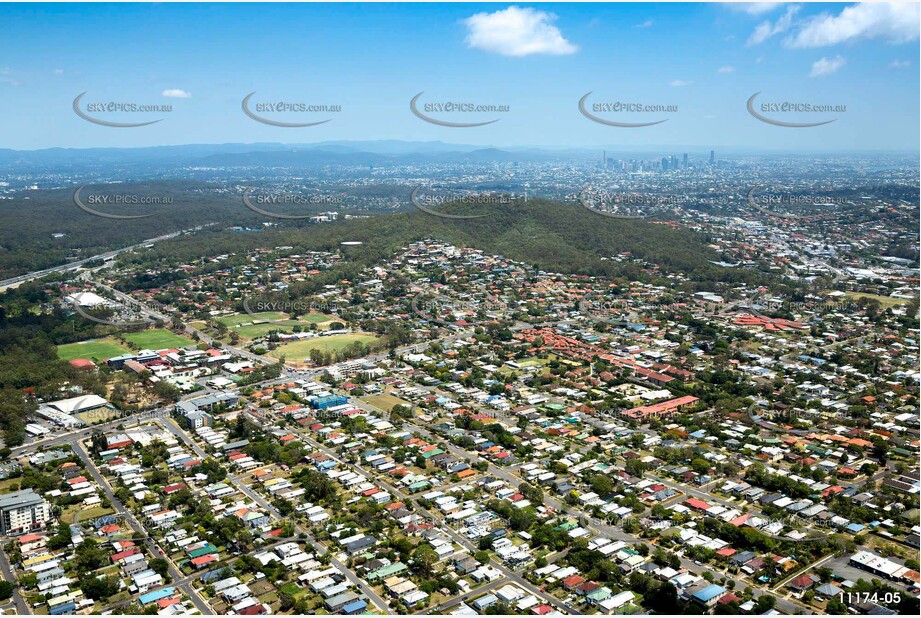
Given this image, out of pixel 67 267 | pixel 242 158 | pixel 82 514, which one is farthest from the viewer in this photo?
pixel 242 158

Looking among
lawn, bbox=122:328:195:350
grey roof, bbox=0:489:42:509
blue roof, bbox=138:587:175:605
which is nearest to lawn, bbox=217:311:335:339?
lawn, bbox=122:328:195:350

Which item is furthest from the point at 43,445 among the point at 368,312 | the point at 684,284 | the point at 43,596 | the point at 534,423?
the point at 684,284

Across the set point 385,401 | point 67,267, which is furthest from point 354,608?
point 67,267

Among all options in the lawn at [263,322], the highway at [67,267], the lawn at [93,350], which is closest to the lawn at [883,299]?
the lawn at [263,322]

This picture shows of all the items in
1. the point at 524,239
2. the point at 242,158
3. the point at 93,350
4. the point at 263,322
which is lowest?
the point at 93,350

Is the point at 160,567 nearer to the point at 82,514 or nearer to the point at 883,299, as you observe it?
the point at 82,514

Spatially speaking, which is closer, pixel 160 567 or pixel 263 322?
pixel 160 567

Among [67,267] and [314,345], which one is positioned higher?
[67,267]
